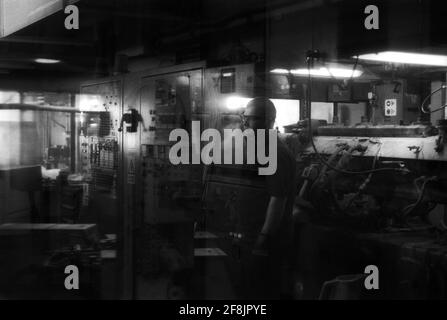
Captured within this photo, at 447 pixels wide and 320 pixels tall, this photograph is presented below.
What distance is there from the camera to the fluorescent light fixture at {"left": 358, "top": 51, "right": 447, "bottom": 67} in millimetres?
2265

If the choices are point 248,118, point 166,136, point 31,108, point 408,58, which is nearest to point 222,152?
point 248,118

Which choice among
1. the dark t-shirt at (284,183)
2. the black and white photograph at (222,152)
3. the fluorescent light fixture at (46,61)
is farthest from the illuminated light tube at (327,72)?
the fluorescent light fixture at (46,61)

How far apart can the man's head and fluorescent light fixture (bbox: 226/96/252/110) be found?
0.06 metres

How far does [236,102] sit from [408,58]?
1.00 m

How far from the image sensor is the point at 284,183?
1688 mm

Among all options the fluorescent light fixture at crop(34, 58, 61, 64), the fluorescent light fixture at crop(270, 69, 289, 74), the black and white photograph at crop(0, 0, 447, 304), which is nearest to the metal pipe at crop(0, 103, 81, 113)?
the black and white photograph at crop(0, 0, 447, 304)

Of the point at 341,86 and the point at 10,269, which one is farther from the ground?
the point at 341,86

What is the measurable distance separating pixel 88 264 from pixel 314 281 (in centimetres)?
92

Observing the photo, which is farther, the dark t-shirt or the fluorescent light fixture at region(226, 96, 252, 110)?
the fluorescent light fixture at region(226, 96, 252, 110)

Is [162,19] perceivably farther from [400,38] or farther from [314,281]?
[314,281]

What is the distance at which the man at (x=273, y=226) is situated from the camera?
1685 mm

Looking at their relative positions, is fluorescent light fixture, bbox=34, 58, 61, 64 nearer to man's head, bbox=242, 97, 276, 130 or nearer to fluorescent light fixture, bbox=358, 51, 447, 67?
man's head, bbox=242, 97, 276, 130

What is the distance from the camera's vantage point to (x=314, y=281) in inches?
74.2
